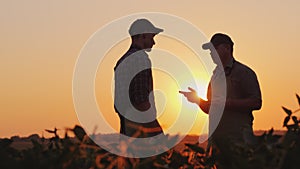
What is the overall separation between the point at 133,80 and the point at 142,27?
82 cm

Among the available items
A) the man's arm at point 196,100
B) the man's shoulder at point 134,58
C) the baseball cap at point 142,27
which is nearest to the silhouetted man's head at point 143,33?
the baseball cap at point 142,27

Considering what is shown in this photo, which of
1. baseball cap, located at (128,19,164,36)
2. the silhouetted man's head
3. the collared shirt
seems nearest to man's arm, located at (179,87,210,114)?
the collared shirt

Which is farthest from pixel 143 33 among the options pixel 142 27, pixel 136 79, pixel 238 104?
pixel 238 104

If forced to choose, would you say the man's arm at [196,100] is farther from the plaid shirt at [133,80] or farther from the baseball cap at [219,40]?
the baseball cap at [219,40]

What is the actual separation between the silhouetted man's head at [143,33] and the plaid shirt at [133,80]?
21 cm

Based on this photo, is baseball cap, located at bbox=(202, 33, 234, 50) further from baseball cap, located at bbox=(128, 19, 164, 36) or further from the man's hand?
the man's hand

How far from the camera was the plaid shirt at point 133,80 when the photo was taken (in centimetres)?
827

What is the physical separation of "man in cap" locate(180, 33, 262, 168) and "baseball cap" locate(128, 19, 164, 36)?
2.72 ft

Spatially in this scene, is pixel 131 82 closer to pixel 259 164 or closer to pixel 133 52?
pixel 133 52

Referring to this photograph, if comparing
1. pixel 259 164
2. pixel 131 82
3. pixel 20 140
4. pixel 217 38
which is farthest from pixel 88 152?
pixel 217 38

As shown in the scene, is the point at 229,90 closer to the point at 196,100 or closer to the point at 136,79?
the point at 196,100

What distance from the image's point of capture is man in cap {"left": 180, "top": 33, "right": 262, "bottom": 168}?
8359 millimetres

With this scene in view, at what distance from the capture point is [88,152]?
371 cm

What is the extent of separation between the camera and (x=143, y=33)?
8.72 m
